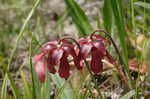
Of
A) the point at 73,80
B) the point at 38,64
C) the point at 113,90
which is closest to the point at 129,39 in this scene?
the point at 113,90

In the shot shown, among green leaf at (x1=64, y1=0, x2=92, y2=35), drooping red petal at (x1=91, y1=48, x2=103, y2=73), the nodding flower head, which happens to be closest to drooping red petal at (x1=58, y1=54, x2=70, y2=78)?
the nodding flower head

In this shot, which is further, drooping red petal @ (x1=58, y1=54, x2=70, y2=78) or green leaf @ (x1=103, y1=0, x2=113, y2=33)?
green leaf @ (x1=103, y1=0, x2=113, y2=33)

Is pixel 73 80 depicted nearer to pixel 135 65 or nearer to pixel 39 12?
pixel 135 65

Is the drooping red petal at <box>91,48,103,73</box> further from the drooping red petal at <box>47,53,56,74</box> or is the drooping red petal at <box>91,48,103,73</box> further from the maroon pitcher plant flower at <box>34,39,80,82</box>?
the drooping red petal at <box>47,53,56,74</box>

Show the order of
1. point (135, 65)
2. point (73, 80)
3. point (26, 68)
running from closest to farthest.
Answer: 1. point (73, 80)
2. point (135, 65)
3. point (26, 68)

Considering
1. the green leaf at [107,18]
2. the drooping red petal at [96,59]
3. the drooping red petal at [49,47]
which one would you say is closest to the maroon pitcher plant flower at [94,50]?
the drooping red petal at [96,59]

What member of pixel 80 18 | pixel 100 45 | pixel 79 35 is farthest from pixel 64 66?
pixel 79 35

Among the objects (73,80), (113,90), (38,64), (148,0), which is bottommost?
(113,90)

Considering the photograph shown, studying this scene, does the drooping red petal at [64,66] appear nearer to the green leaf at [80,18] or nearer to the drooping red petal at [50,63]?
the drooping red petal at [50,63]
